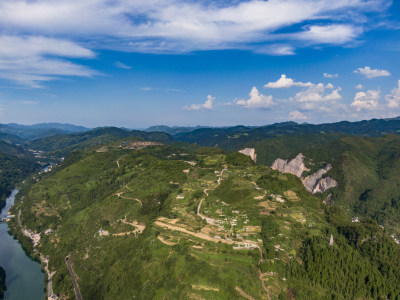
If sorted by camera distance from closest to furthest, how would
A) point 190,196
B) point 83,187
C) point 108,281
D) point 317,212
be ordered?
1. point 108,281
2. point 317,212
3. point 190,196
4. point 83,187

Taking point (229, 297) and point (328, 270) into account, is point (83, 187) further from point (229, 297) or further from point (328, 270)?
point (328, 270)

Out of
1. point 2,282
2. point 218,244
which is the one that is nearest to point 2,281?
point 2,282

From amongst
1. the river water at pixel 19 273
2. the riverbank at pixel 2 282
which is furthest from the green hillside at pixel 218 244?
the riverbank at pixel 2 282

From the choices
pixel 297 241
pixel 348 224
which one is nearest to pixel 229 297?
pixel 297 241

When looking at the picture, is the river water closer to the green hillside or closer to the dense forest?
the dense forest

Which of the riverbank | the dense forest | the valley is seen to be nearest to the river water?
the riverbank
